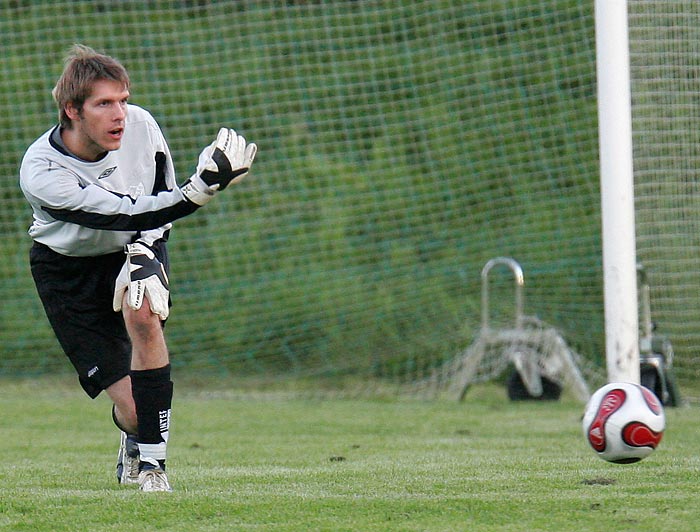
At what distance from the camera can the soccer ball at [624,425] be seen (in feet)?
12.8

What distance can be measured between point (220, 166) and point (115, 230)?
0.45 metres

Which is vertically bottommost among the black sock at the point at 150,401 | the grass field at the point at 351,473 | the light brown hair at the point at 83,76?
the grass field at the point at 351,473

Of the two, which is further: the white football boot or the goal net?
the goal net

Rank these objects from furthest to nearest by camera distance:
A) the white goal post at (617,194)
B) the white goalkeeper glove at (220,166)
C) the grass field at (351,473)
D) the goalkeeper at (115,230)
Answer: the white goal post at (617,194) → the goalkeeper at (115,230) → the white goalkeeper glove at (220,166) → the grass field at (351,473)

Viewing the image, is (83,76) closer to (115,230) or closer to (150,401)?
(115,230)

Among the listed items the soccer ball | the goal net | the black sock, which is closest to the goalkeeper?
the black sock

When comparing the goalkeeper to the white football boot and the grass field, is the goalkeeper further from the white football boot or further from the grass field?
the grass field

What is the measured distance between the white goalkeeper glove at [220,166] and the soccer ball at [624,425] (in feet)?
4.87

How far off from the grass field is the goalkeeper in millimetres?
345

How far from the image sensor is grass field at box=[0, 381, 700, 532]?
3.21 m

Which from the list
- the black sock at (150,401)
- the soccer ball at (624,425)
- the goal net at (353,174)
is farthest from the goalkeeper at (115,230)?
the goal net at (353,174)

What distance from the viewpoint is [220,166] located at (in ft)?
11.6

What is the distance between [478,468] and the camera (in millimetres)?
4445

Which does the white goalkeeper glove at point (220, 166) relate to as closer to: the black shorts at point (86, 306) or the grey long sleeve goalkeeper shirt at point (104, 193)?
the grey long sleeve goalkeeper shirt at point (104, 193)
